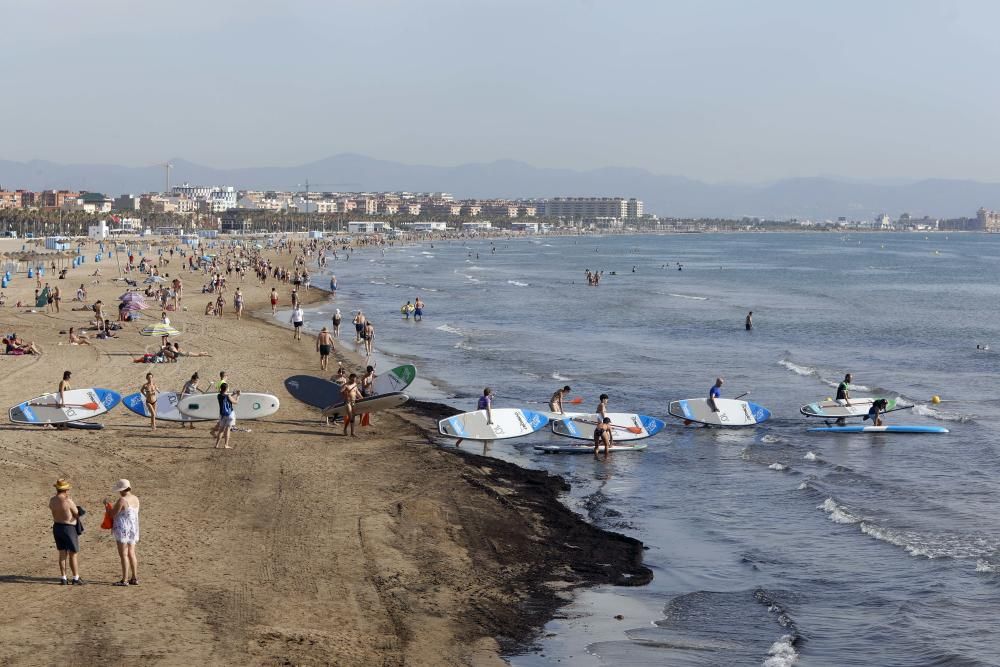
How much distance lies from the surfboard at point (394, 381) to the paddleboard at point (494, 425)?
1.40 metres

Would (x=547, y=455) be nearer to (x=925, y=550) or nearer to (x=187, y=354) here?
(x=925, y=550)

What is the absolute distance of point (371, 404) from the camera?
22125 mm

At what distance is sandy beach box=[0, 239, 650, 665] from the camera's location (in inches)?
428

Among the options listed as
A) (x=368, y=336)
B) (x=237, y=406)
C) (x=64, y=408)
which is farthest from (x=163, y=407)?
(x=368, y=336)

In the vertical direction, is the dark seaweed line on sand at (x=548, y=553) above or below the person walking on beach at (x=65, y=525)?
below

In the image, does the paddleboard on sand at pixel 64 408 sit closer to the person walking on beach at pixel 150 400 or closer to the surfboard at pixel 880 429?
the person walking on beach at pixel 150 400

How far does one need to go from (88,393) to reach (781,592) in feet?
45.7

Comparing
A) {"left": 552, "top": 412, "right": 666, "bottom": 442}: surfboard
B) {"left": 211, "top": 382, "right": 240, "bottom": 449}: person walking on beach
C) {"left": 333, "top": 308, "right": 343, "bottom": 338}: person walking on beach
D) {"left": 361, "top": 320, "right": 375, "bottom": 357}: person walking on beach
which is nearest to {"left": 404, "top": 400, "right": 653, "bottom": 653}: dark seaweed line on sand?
{"left": 552, "top": 412, "right": 666, "bottom": 442}: surfboard

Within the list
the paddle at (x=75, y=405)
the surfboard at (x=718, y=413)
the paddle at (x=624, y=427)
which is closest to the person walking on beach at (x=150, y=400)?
the paddle at (x=75, y=405)

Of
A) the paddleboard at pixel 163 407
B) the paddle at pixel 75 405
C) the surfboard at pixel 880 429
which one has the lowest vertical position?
the surfboard at pixel 880 429

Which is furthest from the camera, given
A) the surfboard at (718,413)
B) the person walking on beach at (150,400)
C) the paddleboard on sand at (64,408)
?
the surfboard at (718,413)

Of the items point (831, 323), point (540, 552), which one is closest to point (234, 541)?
point (540, 552)

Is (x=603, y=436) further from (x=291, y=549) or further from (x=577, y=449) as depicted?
(x=291, y=549)

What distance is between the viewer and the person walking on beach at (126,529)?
38.5 feet
